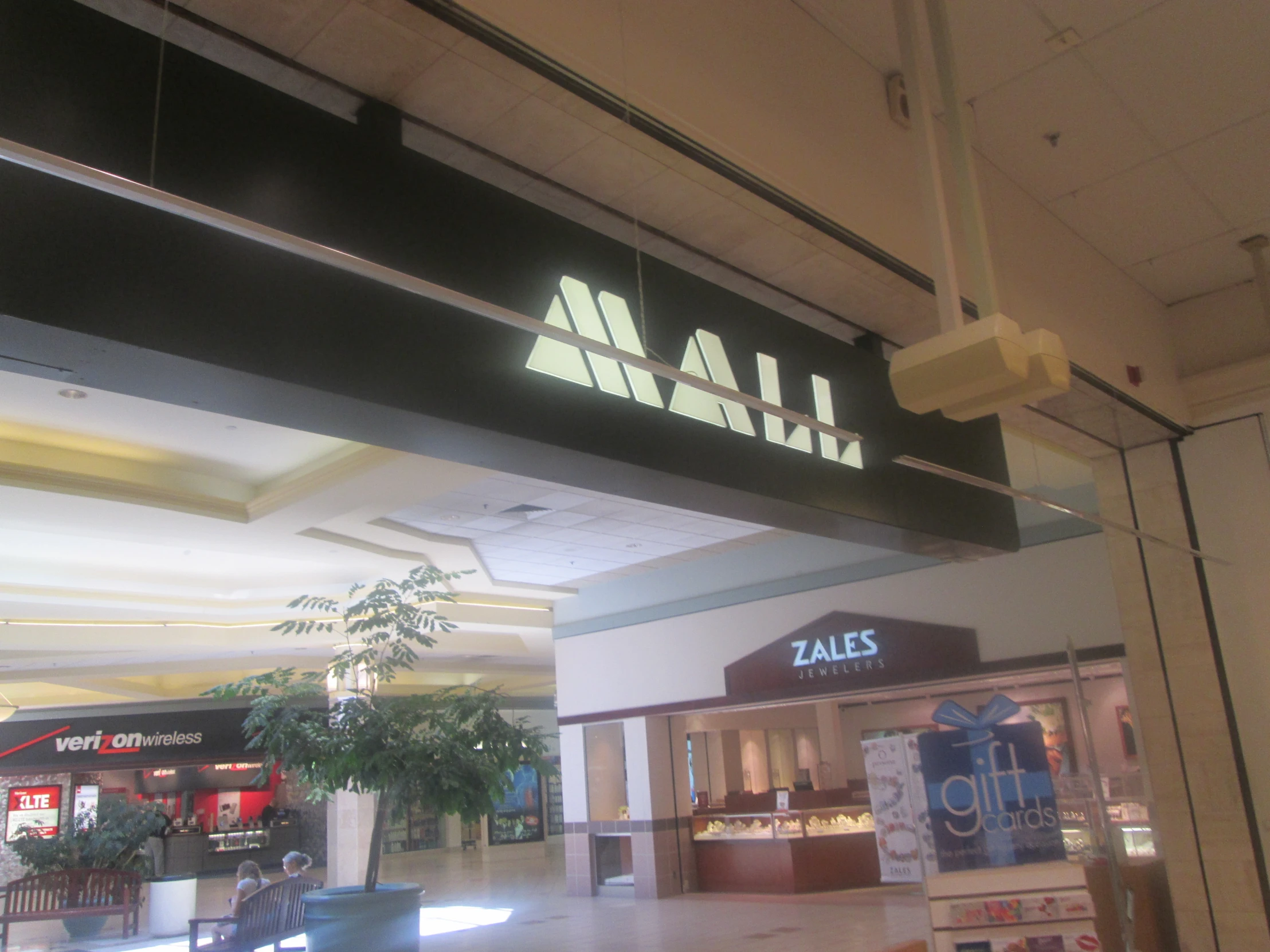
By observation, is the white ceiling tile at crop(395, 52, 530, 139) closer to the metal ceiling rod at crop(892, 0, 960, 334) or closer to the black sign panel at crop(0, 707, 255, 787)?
the metal ceiling rod at crop(892, 0, 960, 334)

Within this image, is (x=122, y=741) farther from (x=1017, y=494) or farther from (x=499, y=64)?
(x=499, y=64)

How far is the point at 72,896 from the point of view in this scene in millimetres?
10477

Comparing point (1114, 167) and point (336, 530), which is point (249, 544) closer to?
point (336, 530)

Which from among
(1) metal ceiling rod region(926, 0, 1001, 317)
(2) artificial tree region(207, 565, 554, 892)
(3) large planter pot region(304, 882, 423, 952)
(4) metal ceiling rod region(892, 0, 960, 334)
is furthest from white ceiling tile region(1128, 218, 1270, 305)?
(3) large planter pot region(304, 882, 423, 952)

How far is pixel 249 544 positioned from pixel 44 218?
23.9 feet

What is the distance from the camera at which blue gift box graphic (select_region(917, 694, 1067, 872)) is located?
4984 mm

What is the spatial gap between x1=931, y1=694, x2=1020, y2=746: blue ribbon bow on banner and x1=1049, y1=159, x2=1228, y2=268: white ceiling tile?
2.87 m

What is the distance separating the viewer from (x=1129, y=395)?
5.95 meters

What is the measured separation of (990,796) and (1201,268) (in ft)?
12.6

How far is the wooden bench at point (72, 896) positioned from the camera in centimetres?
1013

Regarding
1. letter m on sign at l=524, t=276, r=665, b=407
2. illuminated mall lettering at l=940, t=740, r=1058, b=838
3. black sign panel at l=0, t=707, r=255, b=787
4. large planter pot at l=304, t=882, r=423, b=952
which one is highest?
letter m on sign at l=524, t=276, r=665, b=407

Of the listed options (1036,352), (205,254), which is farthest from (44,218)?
(1036,352)

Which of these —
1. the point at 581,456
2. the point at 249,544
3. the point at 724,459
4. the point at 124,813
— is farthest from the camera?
the point at 124,813

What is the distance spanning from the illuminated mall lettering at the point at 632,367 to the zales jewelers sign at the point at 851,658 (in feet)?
18.2
